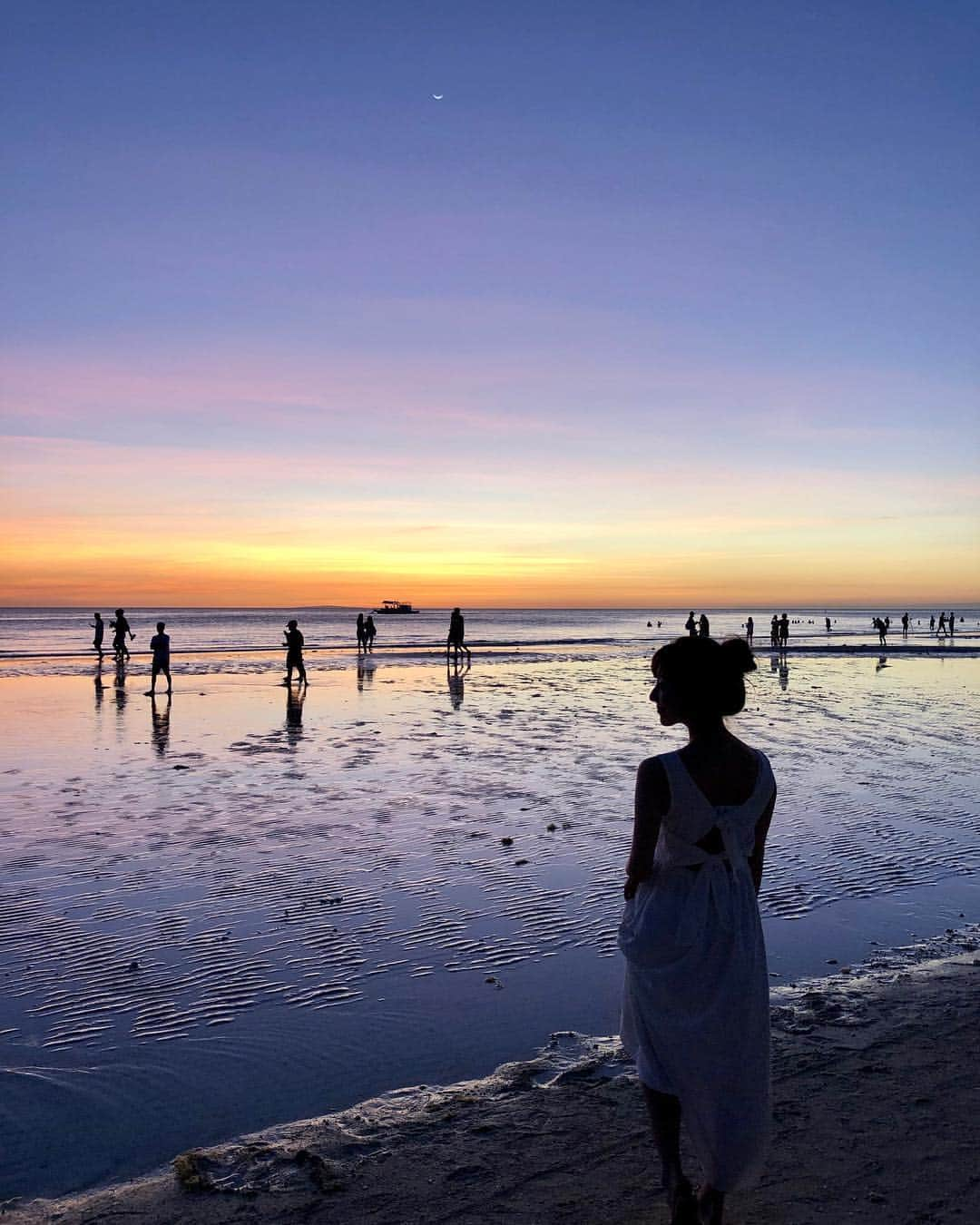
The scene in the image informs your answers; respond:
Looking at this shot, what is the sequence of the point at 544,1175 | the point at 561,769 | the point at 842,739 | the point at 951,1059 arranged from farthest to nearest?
the point at 842,739, the point at 561,769, the point at 951,1059, the point at 544,1175

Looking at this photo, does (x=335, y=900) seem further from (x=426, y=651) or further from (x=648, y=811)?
(x=426, y=651)

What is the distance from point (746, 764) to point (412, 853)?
6954 millimetres

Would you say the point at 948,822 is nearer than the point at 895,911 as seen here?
No

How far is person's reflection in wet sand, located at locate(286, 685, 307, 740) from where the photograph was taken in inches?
778

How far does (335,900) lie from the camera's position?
8.56 m

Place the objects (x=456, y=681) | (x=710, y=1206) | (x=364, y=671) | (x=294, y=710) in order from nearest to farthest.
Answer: (x=710, y=1206), (x=294, y=710), (x=456, y=681), (x=364, y=671)

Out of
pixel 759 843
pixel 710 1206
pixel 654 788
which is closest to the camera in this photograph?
pixel 654 788

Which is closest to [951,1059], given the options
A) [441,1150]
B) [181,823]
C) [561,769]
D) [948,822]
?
[441,1150]

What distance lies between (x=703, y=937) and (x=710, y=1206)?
106cm

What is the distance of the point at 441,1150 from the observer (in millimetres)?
4512

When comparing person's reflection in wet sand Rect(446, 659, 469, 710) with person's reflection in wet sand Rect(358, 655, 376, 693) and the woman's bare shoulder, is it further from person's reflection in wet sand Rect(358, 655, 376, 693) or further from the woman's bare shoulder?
the woman's bare shoulder

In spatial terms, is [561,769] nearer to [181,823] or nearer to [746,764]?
[181,823]

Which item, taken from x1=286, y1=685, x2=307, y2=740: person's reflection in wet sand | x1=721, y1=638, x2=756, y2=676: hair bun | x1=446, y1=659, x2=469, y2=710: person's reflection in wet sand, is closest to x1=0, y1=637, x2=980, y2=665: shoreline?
x1=446, y1=659, x2=469, y2=710: person's reflection in wet sand

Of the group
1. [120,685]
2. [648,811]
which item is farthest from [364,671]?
[648,811]
